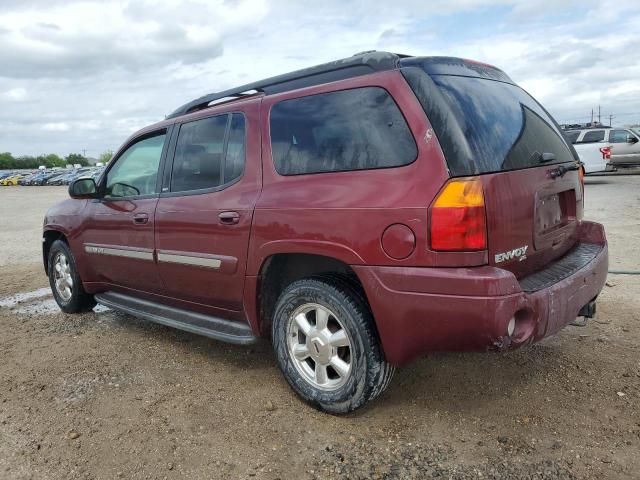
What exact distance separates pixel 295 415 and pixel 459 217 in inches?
57.8

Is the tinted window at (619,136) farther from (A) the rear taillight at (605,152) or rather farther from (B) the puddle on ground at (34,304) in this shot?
(B) the puddle on ground at (34,304)

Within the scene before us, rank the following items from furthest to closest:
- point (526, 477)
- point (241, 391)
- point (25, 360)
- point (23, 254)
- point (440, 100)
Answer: point (23, 254) → point (25, 360) → point (241, 391) → point (440, 100) → point (526, 477)

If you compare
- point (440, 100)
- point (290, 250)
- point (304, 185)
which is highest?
point (440, 100)

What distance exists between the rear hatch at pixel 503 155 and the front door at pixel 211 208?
1.18m

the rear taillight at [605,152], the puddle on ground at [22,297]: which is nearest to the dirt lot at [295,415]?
the puddle on ground at [22,297]

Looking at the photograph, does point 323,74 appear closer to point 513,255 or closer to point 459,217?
point 459,217

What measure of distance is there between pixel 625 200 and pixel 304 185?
37.6ft

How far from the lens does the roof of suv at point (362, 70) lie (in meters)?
2.87

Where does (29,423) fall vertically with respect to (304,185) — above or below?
below

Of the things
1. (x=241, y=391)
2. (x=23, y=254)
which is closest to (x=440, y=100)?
(x=241, y=391)

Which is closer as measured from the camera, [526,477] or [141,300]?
[526,477]

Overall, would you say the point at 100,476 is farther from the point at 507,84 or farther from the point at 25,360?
the point at 507,84

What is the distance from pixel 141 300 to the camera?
4.49m

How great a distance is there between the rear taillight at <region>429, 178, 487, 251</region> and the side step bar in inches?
57.7
